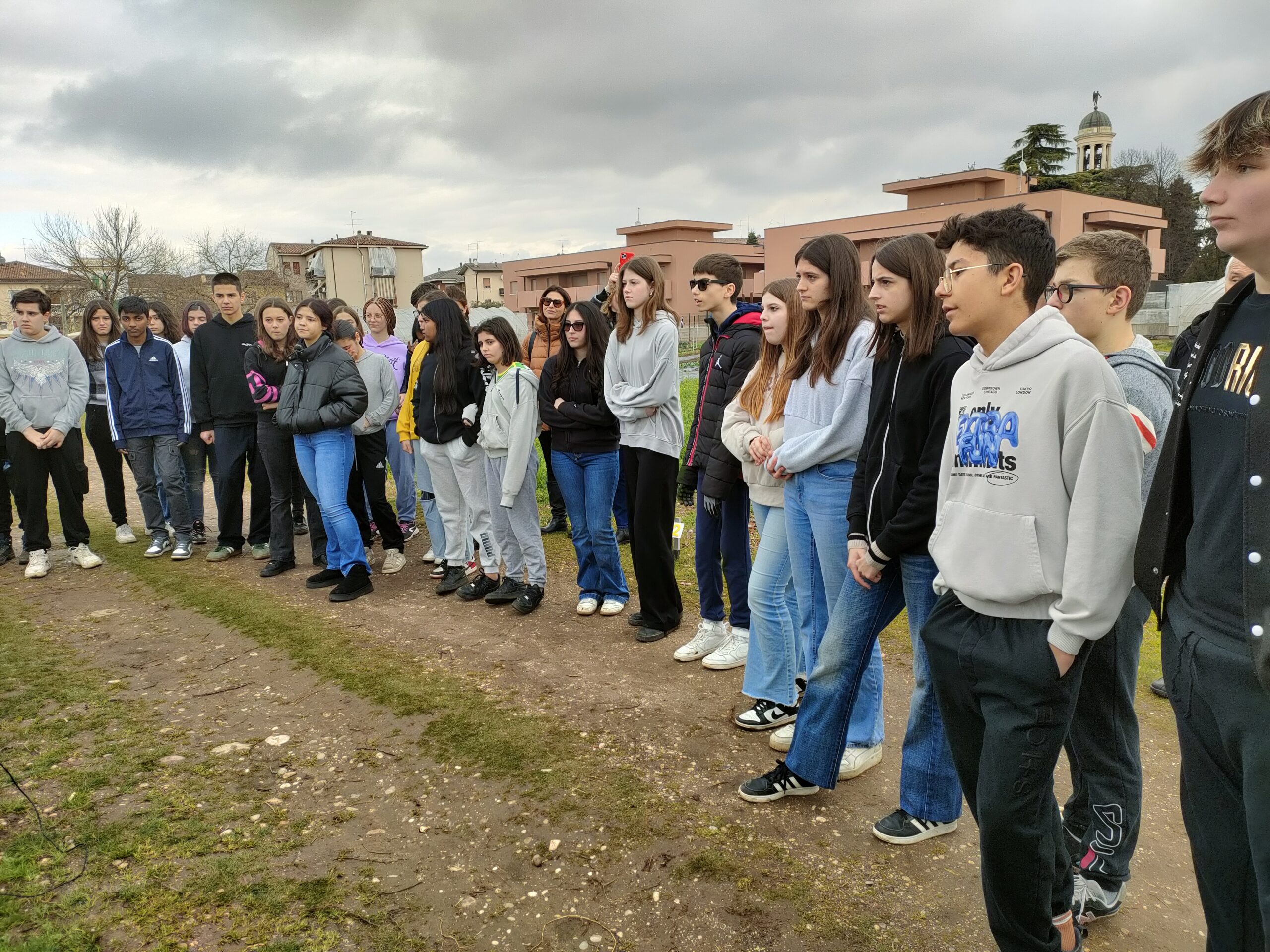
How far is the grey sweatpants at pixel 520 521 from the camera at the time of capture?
6.09 meters

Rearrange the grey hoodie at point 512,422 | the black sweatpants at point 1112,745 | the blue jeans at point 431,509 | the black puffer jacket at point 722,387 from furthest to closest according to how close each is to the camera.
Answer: the blue jeans at point 431,509
the grey hoodie at point 512,422
the black puffer jacket at point 722,387
the black sweatpants at point 1112,745

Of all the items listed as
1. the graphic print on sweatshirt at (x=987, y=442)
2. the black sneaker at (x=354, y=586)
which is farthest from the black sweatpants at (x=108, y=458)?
the graphic print on sweatshirt at (x=987, y=442)

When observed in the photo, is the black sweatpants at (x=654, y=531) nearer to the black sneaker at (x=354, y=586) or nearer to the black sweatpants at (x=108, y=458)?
the black sneaker at (x=354, y=586)

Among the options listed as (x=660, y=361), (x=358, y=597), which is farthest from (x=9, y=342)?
(x=660, y=361)

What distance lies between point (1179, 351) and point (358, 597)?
5849 mm

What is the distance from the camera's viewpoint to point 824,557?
3662 millimetres

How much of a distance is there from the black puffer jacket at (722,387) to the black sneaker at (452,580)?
2.51 m

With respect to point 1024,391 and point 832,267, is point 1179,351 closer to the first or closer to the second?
point 1024,391

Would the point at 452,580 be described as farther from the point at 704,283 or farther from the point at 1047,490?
the point at 1047,490

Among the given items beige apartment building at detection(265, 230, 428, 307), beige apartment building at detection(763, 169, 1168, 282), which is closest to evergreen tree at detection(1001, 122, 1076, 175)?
beige apartment building at detection(763, 169, 1168, 282)

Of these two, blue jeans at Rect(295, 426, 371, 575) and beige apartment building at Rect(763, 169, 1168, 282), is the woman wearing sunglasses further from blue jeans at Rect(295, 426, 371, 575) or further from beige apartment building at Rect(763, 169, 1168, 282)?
beige apartment building at Rect(763, 169, 1168, 282)

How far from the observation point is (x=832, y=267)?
12.2 ft

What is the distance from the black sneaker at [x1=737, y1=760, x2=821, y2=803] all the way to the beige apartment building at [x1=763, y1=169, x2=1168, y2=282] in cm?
3407

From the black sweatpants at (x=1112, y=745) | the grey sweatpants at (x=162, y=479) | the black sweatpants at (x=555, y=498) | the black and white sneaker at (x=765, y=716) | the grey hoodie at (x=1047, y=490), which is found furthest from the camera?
the black sweatpants at (x=555, y=498)
